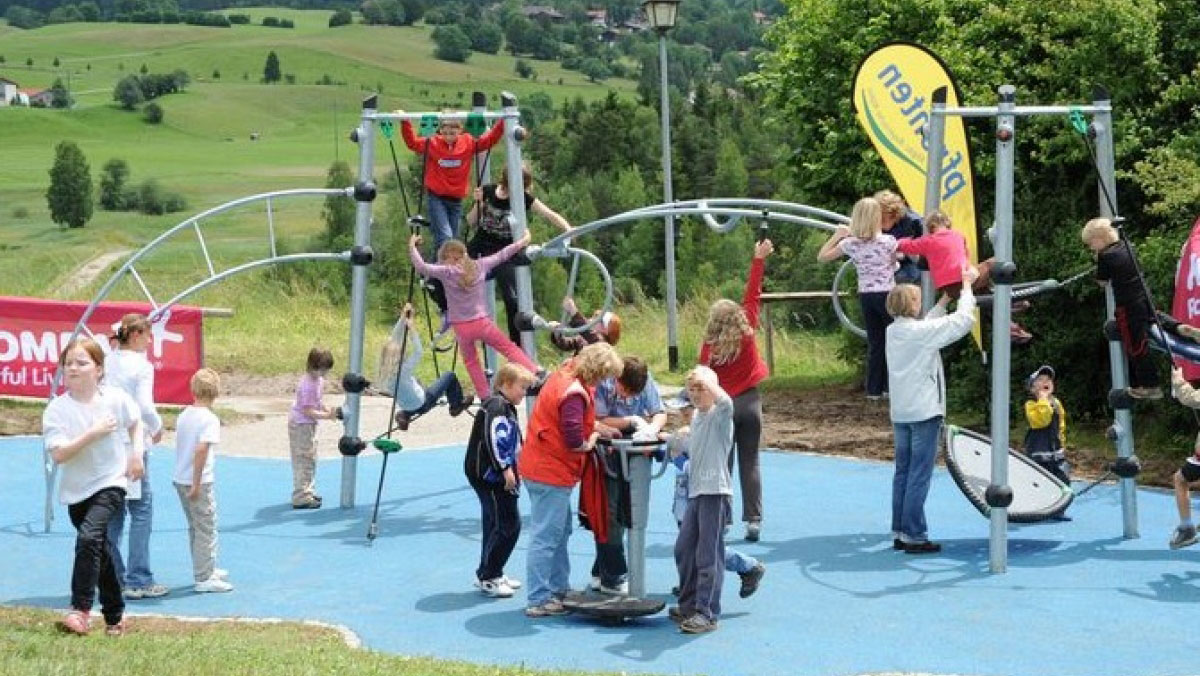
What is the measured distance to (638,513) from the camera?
36.4 feet

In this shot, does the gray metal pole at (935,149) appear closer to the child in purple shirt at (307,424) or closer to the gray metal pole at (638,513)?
the gray metal pole at (638,513)

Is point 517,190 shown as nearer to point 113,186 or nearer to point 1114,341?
point 1114,341

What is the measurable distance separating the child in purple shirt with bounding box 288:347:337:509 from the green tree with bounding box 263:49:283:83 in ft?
343

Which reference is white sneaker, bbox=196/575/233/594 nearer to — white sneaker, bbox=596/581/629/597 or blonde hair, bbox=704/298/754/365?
white sneaker, bbox=596/581/629/597

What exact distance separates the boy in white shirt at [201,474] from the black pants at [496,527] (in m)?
1.79

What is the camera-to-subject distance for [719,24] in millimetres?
153750

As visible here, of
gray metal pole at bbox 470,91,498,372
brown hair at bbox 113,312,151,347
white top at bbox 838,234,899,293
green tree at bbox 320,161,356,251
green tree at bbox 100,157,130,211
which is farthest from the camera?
green tree at bbox 100,157,130,211

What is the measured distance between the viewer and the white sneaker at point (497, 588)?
11.8 metres

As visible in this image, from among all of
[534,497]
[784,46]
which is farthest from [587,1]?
[534,497]

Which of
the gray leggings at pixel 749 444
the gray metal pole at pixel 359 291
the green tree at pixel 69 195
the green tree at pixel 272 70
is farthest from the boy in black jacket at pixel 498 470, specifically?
the green tree at pixel 272 70

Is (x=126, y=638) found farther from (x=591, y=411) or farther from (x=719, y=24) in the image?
(x=719, y=24)

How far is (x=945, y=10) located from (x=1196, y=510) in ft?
25.5

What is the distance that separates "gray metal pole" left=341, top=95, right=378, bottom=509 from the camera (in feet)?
49.7

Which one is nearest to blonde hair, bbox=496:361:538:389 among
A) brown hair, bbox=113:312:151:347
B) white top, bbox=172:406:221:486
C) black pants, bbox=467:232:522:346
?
white top, bbox=172:406:221:486
